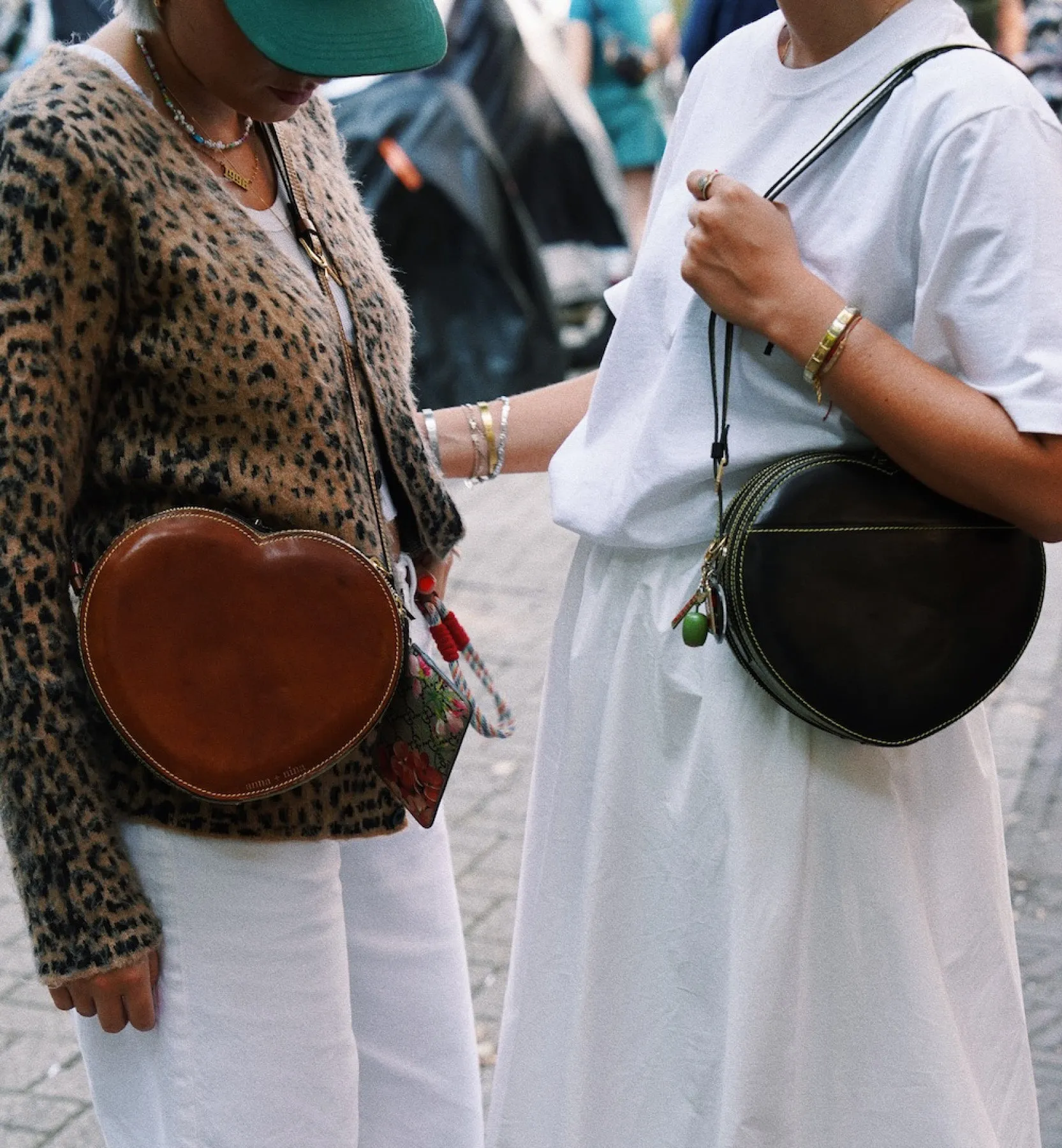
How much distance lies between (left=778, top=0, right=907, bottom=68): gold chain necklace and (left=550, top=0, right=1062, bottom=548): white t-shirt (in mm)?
13

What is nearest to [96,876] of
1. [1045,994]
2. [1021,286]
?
[1021,286]

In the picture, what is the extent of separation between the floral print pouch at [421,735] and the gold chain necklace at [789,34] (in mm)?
818

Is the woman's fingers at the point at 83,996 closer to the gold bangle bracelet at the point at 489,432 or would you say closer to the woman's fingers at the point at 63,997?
the woman's fingers at the point at 63,997

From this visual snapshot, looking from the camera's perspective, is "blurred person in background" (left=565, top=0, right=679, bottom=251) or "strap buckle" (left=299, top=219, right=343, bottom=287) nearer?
"strap buckle" (left=299, top=219, right=343, bottom=287)

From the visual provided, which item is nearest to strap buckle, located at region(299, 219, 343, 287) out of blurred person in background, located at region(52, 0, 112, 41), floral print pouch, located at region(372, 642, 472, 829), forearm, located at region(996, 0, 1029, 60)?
floral print pouch, located at region(372, 642, 472, 829)

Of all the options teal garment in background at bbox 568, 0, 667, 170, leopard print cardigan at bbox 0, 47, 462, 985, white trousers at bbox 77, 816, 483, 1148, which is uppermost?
leopard print cardigan at bbox 0, 47, 462, 985

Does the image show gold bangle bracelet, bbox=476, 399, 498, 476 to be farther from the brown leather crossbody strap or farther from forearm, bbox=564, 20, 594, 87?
forearm, bbox=564, 20, 594, 87

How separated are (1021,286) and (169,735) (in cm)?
99

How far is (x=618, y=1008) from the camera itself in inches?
82.7

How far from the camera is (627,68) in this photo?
818 centimetres

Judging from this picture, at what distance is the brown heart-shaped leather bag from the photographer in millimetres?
1812

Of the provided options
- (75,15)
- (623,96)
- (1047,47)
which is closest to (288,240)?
(75,15)

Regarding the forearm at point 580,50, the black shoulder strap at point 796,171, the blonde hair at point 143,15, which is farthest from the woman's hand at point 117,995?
the forearm at point 580,50

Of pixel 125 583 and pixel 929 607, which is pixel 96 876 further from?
pixel 929 607
